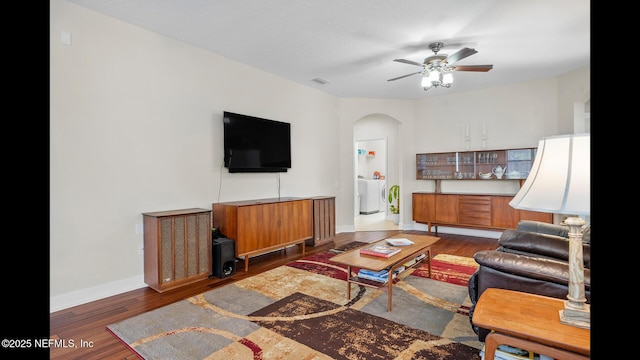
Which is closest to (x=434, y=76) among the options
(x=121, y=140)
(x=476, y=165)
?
(x=476, y=165)

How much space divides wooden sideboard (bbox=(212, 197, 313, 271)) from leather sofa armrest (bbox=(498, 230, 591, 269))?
8.85 feet

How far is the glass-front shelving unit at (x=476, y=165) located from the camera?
554 cm

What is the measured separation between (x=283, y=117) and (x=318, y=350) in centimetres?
382

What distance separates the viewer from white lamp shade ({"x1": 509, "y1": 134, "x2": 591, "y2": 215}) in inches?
49.7

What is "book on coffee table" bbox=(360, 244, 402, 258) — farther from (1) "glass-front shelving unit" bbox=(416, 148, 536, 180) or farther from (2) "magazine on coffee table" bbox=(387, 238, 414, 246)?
(1) "glass-front shelving unit" bbox=(416, 148, 536, 180)

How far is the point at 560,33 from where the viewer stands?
355cm

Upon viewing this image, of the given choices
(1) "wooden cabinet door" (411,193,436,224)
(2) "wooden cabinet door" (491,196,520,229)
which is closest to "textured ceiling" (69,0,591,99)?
(2) "wooden cabinet door" (491,196,520,229)

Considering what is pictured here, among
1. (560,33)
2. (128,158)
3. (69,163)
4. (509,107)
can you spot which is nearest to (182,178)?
(128,158)

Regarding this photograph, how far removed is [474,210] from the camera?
5.64 metres

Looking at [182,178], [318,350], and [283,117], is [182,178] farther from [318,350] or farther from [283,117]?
[318,350]

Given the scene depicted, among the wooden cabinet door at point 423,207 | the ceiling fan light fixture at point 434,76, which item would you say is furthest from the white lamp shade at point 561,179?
the wooden cabinet door at point 423,207

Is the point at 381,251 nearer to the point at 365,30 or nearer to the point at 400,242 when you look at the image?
the point at 400,242

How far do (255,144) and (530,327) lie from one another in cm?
385

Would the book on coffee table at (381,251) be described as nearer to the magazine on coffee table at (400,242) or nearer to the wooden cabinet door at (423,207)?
the magazine on coffee table at (400,242)
